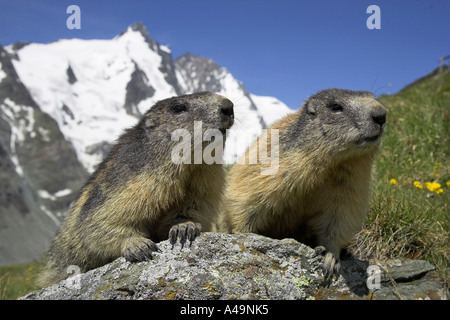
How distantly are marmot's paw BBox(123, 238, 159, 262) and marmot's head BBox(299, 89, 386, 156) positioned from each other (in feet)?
9.89

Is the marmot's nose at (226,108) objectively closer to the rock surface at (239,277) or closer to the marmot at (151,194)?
the marmot at (151,194)

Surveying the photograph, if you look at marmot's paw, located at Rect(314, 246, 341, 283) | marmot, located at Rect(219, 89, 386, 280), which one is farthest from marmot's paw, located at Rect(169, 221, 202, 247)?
marmot's paw, located at Rect(314, 246, 341, 283)

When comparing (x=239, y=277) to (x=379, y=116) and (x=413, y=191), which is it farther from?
(x=413, y=191)

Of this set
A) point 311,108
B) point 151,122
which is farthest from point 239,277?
point 311,108

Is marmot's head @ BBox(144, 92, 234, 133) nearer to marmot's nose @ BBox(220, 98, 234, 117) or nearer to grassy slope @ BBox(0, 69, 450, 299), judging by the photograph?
marmot's nose @ BBox(220, 98, 234, 117)

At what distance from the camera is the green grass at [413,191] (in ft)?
23.2

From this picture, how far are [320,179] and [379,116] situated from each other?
4.20 ft

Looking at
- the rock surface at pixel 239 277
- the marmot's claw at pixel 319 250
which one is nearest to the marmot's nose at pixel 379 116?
the marmot's claw at pixel 319 250

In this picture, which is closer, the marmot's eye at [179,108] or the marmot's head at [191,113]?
the marmot's head at [191,113]

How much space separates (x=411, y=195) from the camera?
8.68m

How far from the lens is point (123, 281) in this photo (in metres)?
4.88

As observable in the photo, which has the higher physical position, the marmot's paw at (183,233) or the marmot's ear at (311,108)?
the marmot's ear at (311,108)

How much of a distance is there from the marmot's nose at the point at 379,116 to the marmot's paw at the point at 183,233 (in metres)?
3.02

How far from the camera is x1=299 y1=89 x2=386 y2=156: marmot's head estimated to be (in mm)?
A: 5590
